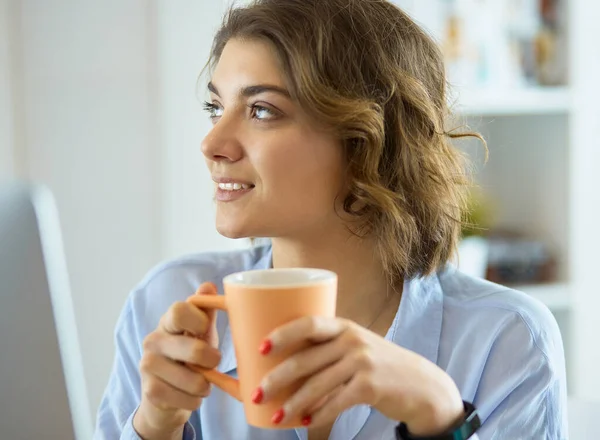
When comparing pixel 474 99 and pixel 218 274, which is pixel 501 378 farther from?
pixel 474 99

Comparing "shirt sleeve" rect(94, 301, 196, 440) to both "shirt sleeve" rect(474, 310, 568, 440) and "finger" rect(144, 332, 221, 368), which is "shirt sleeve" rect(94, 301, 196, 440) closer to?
"finger" rect(144, 332, 221, 368)

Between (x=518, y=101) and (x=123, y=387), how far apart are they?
1564mm

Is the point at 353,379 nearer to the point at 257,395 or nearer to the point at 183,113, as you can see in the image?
the point at 257,395

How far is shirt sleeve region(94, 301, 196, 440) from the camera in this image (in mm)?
1220

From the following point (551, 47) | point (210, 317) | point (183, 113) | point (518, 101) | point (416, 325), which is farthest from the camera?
point (551, 47)

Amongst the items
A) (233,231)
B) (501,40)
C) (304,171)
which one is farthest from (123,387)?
(501,40)

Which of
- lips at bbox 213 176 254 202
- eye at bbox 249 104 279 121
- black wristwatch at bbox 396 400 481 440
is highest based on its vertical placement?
eye at bbox 249 104 279 121

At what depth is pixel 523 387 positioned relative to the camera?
114cm

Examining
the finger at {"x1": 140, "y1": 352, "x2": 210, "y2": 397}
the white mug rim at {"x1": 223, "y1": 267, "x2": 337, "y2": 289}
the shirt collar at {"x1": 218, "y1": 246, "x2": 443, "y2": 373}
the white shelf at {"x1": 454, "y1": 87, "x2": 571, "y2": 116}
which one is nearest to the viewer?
the white mug rim at {"x1": 223, "y1": 267, "x2": 337, "y2": 289}

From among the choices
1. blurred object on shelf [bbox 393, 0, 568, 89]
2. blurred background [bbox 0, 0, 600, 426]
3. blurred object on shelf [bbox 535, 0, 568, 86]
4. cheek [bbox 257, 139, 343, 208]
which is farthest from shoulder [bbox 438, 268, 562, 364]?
blurred object on shelf [bbox 535, 0, 568, 86]

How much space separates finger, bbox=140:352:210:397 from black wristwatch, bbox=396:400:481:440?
0.76ft

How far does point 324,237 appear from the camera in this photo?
1232 mm

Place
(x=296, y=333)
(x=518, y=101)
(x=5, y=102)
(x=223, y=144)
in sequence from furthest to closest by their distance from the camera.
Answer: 1. (x=518, y=101)
2. (x=5, y=102)
3. (x=223, y=144)
4. (x=296, y=333)

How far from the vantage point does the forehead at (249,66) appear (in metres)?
1.14
